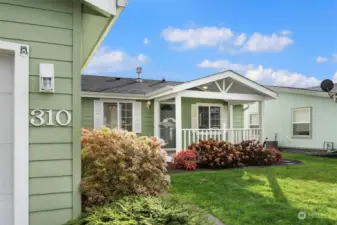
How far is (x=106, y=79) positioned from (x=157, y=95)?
420cm

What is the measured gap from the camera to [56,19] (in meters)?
3.36

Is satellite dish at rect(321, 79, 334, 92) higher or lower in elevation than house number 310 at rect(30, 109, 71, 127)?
higher

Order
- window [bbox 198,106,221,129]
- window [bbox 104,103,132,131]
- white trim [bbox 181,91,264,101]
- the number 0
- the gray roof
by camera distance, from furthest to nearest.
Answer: window [bbox 198,106,221,129] < the gray roof < window [bbox 104,103,132,131] < white trim [bbox 181,91,264,101] < the number 0

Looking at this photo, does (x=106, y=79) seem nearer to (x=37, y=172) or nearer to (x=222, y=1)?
(x=222, y=1)

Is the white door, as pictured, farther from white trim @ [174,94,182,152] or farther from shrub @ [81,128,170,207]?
white trim @ [174,94,182,152]

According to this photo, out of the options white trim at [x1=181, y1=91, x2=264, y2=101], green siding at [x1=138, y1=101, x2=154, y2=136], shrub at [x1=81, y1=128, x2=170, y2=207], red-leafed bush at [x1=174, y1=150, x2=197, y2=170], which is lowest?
red-leafed bush at [x1=174, y1=150, x2=197, y2=170]

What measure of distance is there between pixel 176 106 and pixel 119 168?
670 cm

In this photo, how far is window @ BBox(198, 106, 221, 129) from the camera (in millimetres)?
13469

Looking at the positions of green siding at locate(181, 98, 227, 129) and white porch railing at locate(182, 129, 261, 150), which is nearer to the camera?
white porch railing at locate(182, 129, 261, 150)

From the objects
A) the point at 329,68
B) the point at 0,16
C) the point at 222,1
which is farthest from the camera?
the point at 329,68

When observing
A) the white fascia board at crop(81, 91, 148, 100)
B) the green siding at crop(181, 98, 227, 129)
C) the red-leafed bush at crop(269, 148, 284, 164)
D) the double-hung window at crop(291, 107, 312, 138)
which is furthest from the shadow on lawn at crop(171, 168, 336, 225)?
the double-hung window at crop(291, 107, 312, 138)

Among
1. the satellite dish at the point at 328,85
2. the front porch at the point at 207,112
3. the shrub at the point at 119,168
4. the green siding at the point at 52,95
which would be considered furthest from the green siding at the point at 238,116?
the green siding at the point at 52,95

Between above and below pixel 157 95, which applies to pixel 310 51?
above

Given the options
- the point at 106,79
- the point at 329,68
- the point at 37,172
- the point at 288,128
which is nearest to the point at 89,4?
the point at 37,172
